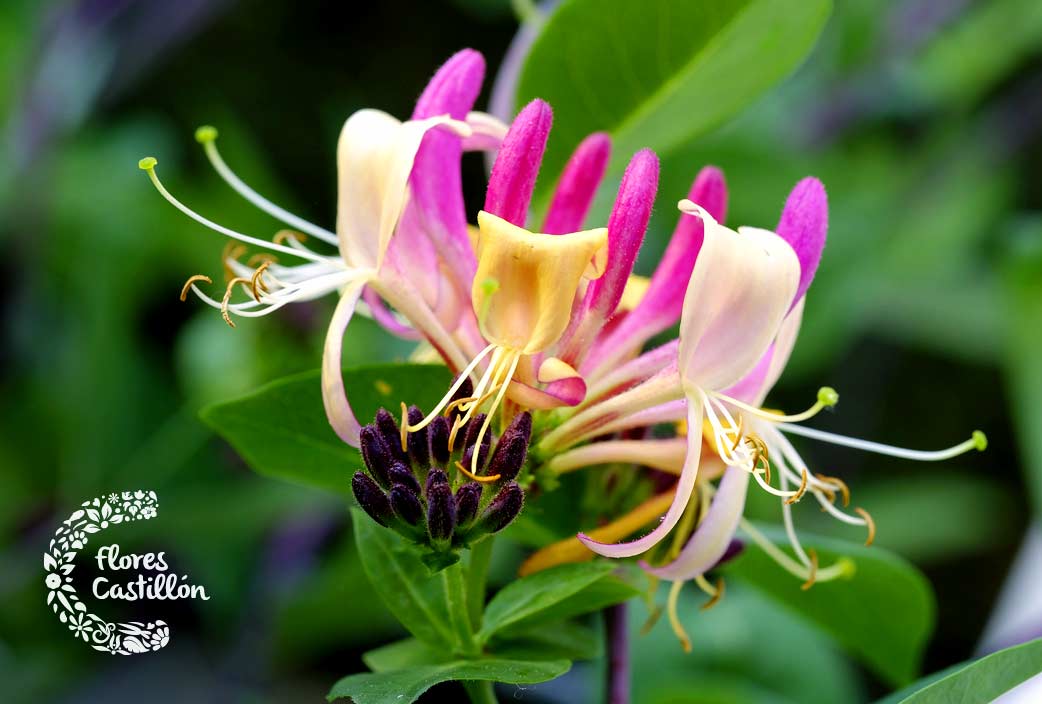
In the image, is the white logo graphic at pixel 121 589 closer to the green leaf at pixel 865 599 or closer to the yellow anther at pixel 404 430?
the yellow anther at pixel 404 430

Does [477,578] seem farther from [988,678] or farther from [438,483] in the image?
[988,678]

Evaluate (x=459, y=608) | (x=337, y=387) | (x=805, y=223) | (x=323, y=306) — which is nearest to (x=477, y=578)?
(x=459, y=608)

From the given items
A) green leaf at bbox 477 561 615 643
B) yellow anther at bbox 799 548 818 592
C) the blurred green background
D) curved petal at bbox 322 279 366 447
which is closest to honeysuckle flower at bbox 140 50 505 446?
curved petal at bbox 322 279 366 447

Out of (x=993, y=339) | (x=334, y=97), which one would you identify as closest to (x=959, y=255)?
(x=993, y=339)

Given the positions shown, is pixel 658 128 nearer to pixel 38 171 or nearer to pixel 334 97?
pixel 38 171

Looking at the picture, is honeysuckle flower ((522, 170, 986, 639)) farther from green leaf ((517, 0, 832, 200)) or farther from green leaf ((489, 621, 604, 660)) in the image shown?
green leaf ((517, 0, 832, 200))
